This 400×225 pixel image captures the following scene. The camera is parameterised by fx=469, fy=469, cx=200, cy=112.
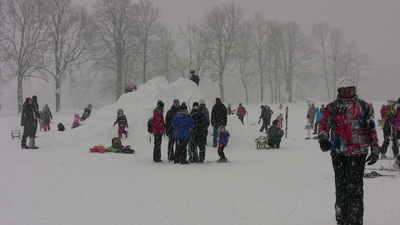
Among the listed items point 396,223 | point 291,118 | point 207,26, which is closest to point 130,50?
point 207,26

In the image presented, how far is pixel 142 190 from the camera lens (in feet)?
31.4

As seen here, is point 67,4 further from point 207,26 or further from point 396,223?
point 396,223

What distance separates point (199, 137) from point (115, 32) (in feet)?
118

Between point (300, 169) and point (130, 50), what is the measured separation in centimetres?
3921

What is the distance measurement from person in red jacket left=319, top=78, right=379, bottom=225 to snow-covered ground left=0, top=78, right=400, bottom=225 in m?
0.81

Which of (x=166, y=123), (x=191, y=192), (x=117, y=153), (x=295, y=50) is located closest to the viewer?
(x=191, y=192)

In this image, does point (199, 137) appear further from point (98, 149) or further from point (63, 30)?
point (63, 30)

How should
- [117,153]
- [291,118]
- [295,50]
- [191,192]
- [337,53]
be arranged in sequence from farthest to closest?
[337,53]
[295,50]
[291,118]
[117,153]
[191,192]

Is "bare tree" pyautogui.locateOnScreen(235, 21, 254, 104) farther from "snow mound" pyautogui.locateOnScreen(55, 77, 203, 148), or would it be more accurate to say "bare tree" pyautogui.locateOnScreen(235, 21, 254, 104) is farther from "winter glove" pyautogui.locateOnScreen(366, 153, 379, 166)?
"winter glove" pyautogui.locateOnScreen(366, 153, 379, 166)

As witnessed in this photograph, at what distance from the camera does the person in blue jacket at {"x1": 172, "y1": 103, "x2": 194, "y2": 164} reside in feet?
47.8

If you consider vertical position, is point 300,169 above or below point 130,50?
below

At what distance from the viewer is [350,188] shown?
6.08 meters

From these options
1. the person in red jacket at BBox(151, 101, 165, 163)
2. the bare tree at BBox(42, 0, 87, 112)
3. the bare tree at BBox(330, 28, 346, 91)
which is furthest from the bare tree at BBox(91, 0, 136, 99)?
the bare tree at BBox(330, 28, 346, 91)

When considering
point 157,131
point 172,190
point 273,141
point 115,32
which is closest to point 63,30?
point 115,32
